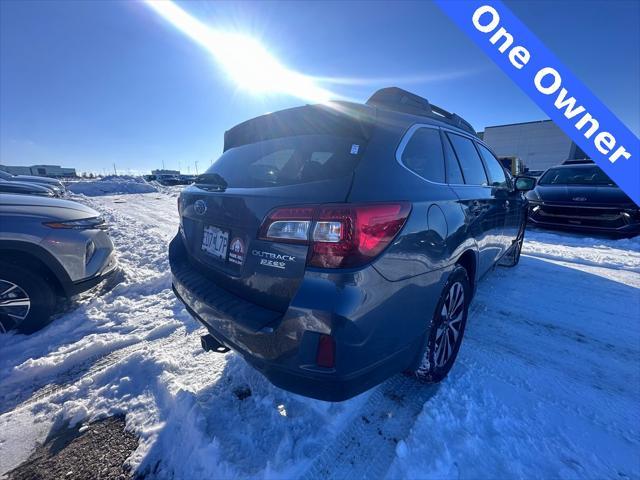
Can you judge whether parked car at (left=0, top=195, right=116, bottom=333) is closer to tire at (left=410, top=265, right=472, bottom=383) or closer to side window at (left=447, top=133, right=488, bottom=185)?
tire at (left=410, top=265, right=472, bottom=383)

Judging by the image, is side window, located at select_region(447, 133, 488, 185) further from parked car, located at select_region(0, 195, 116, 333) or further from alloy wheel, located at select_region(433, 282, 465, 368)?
parked car, located at select_region(0, 195, 116, 333)

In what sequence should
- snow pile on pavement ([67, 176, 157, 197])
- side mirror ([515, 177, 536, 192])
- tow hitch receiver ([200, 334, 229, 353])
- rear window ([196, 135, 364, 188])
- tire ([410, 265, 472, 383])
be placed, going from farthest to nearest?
snow pile on pavement ([67, 176, 157, 197])
side mirror ([515, 177, 536, 192])
tire ([410, 265, 472, 383])
tow hitch receiver ([200, 334, 229, 353])
rear window ([196, 135, 364, 188])

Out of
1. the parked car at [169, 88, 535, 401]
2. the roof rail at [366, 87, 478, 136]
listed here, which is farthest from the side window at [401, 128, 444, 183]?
the roof rail at [366, 87, 478, 136]

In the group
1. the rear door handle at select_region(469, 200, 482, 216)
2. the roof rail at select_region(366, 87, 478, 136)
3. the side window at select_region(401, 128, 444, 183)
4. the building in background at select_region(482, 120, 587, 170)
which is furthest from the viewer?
the building in background at select_region(482, 120, 587, 170)

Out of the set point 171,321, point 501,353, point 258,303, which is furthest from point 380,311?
point 171,321

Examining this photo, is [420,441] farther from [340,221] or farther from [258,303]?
[340,221]

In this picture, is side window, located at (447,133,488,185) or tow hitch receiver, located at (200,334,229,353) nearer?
tow hitch receiver, located at (200,334,229,353)

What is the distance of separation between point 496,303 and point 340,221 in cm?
318

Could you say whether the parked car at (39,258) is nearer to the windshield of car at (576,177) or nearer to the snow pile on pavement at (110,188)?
the windshield of car at (576,177)

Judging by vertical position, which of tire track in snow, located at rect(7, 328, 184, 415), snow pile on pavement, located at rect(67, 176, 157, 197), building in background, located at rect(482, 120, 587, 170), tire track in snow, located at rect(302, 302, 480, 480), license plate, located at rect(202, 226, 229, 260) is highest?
building in background, located at rect(482, 120, 587, 170)

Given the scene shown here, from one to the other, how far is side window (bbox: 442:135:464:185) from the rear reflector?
1550mm

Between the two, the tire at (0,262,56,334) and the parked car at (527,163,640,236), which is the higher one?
the parked car at (527,163,640,236)

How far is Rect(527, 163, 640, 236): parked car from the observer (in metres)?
6.43

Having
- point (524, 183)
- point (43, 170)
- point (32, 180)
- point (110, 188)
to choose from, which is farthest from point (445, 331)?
point (43, 170)
